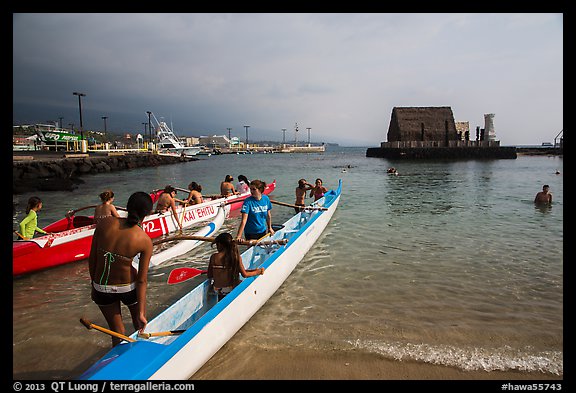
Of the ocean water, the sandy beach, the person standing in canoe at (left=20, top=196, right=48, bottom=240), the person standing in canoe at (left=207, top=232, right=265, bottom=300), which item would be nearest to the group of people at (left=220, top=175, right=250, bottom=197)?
the ocean water

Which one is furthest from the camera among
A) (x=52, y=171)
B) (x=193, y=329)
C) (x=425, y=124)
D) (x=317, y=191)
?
(x=425, y=124)

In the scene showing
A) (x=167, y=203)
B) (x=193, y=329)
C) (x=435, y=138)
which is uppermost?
(x=435, y=138)

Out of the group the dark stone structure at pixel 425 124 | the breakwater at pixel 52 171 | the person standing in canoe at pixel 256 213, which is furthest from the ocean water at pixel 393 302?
the dark stone structure at pixel 425 124

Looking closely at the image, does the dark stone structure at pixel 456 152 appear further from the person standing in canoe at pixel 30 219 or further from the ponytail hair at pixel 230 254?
the ponytail hair at pixel 230 254

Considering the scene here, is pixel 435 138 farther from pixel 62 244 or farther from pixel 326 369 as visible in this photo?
pixel 326 369

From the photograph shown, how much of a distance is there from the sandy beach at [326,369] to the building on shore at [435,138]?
2334 inches

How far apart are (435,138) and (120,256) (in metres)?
65.5

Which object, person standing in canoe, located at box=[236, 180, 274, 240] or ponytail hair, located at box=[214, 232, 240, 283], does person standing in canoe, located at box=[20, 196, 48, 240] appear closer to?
person standing in canoe, located at box=[236, 180, 274, 240]

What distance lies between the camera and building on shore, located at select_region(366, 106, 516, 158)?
5872 cm

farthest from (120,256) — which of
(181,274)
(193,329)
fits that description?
(181,274)

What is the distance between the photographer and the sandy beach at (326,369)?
12.9ft

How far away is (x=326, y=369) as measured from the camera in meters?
4.07
